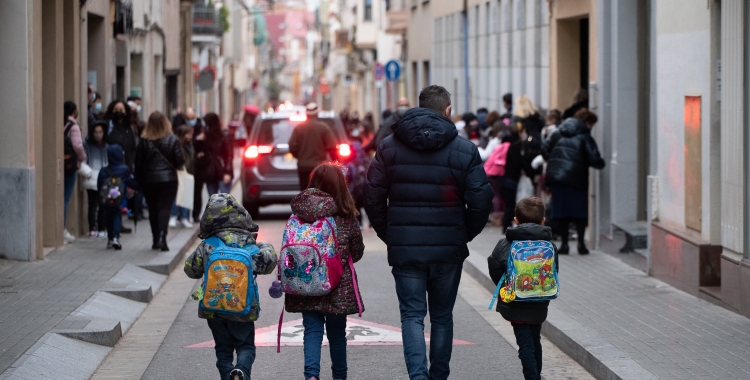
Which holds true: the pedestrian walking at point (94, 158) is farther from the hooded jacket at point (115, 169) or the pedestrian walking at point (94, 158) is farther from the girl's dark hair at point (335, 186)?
the girl's dark hair at point (335, 186)

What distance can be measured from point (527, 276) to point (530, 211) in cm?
42

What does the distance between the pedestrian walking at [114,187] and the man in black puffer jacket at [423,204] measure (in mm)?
8132

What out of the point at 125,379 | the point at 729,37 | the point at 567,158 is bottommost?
the point at 125,379

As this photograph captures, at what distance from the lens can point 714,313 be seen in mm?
10586

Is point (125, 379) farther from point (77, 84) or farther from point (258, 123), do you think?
point (258, 123)

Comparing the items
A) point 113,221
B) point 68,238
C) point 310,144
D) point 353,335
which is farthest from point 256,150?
point 353,335

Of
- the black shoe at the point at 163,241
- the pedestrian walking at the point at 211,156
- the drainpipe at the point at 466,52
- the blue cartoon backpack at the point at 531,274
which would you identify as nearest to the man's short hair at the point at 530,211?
the blue cartoon backpack at the point at 531,274

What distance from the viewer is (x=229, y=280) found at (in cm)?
742

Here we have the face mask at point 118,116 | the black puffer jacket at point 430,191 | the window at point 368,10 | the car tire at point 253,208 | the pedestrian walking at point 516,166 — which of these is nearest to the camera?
the black puffer jacket at point 430,191

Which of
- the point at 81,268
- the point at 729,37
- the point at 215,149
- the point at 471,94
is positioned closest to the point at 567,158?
the point at 729,37

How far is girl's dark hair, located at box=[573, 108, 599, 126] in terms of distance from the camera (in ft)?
49.0

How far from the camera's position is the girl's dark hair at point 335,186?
7697 mm

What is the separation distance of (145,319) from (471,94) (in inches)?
845

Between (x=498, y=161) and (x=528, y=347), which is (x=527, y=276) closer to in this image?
(x=528, y=347)
